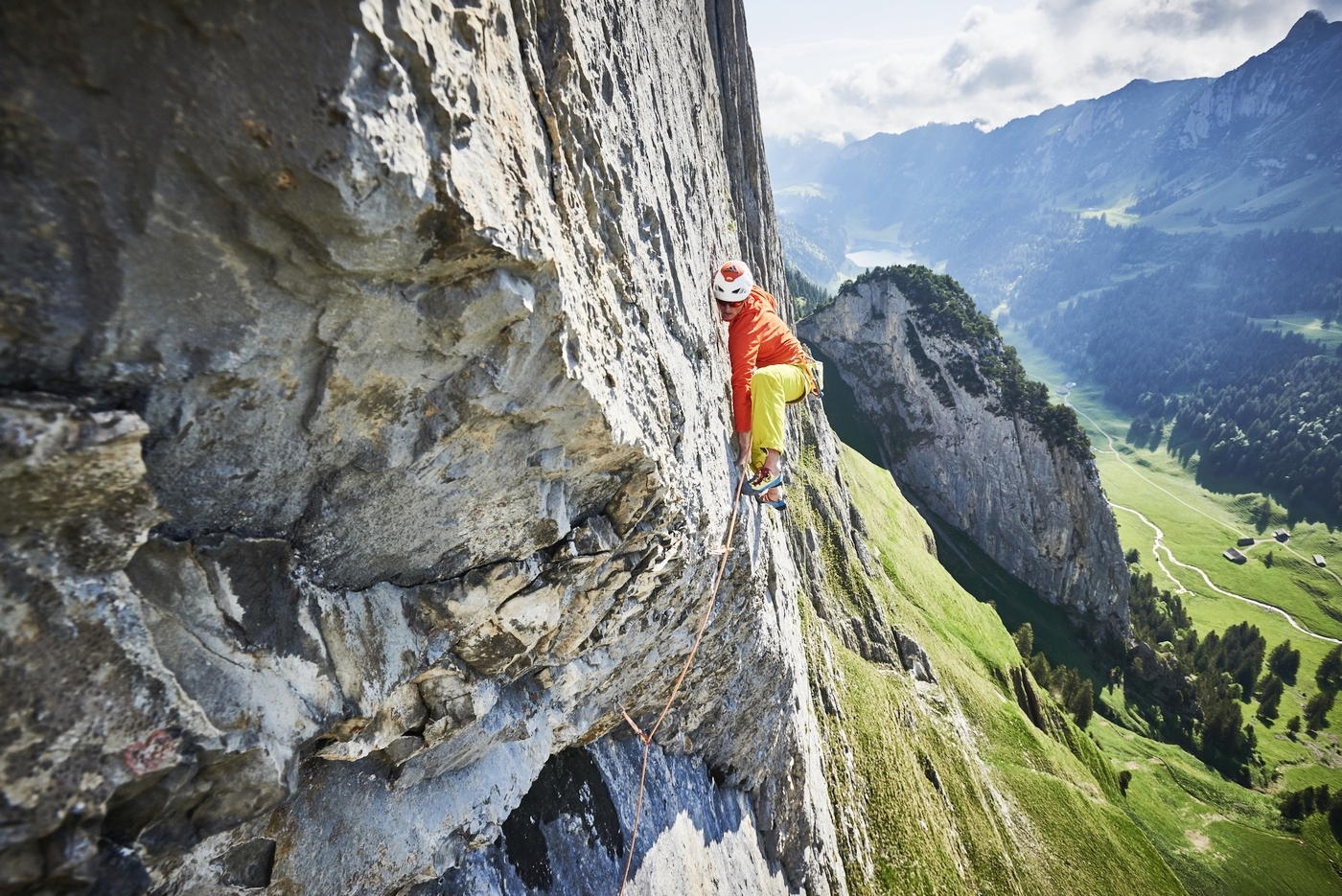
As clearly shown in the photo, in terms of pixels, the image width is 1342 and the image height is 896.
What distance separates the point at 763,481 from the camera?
11219mm

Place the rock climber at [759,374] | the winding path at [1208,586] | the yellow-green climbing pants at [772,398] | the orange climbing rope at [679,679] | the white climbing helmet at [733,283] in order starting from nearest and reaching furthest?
the orange climbing rope at [679,679] < the yellow-green climbing pants at [772,398] < the rock climber at [759,374] < the white climbing helmet at [733,283] < the winding path at [1208,586]

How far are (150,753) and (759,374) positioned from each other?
8.90m

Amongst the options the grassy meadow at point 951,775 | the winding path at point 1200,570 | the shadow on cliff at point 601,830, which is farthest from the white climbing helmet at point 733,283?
the winding path at point 1200,570

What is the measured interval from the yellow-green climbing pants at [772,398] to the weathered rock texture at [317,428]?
2.54 m

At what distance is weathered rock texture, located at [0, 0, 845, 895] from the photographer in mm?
3045

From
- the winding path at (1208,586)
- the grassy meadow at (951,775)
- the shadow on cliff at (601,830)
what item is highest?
the shadow on cliff at (601,830)

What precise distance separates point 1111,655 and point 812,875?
87.2 meters

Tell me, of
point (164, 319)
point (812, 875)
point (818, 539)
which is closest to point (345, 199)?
point (164, 319)

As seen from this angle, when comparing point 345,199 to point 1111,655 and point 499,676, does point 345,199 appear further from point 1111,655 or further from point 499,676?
point 1111,655

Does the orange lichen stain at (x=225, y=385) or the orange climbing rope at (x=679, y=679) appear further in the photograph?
the orange climbing rope at (x=679, y=679)

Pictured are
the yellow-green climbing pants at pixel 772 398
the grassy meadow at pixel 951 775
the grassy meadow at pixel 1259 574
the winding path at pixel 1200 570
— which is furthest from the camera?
the winding path at pixel 1200 570

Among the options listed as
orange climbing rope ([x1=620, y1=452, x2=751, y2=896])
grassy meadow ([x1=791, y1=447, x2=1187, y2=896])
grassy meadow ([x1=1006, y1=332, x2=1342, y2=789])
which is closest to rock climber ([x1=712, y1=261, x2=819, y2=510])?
orange climbing rope ([x1=620, y1=452, x2=751, y2=896])

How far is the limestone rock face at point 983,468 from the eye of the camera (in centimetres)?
7875

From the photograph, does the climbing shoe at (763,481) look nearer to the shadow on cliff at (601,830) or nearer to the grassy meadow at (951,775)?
the shadow on cliff at (601,830)
